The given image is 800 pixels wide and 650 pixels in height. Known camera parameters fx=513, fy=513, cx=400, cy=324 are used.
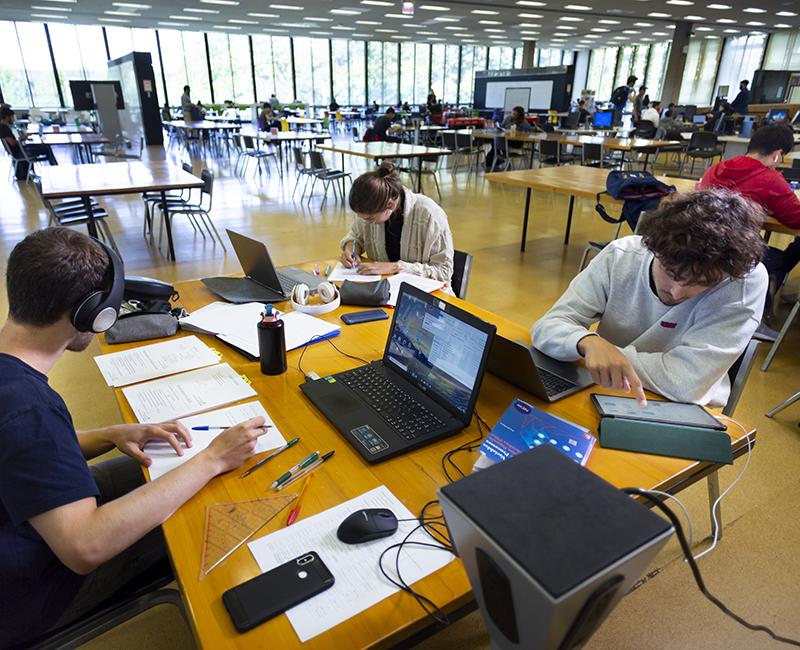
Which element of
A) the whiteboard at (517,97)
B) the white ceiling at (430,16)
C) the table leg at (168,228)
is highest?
the white ceiling at (430,16)

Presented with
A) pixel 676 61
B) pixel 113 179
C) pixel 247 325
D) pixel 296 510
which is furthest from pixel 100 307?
pixel 676 61

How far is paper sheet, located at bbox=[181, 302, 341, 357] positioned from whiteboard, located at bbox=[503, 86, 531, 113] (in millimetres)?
17494

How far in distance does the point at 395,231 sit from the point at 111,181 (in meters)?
3.32

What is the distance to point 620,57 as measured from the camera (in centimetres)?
2202

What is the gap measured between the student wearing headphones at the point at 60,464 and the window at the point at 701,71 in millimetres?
22646

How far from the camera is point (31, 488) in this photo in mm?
828

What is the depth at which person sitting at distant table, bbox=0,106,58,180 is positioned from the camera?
26.5 ft

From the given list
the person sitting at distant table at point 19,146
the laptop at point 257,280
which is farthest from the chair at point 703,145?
the person sitting at distant table at point 19,146

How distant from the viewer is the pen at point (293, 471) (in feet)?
3.27

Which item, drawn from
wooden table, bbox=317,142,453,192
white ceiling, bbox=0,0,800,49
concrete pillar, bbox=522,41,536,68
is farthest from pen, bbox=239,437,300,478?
concrete pillar, bbox=522,41,536,68

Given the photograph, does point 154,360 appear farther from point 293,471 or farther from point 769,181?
point 769,181

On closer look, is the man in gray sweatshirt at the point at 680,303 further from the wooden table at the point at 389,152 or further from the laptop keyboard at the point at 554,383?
the wooden table at the point at 389,152

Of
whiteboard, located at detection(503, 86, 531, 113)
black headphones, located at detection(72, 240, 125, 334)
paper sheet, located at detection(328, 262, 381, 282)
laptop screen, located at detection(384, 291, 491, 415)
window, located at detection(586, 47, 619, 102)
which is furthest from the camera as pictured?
window, located at detection(586, 47, 619, 102)

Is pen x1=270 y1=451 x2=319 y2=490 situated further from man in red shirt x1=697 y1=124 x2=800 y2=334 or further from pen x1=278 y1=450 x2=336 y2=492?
man in red shirt x1=697 y1=124 x2=800 y2=334
